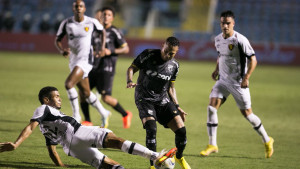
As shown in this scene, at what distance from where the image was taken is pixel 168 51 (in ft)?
21.2

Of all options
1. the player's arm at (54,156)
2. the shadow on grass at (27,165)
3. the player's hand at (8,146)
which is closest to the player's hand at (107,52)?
the shadow on grass at (27,165)

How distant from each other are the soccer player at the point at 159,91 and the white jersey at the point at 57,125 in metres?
1.01

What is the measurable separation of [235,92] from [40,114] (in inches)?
132

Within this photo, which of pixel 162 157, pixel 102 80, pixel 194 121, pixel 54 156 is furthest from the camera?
pixel 194 121

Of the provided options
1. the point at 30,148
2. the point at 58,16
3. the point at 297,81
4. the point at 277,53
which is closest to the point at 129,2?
the point at 58,16

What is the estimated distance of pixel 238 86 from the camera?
310 inches

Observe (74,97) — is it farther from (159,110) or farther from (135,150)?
(135,150)

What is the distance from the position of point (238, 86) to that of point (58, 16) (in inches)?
961

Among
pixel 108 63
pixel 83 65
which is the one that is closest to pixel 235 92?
pixel 83 65

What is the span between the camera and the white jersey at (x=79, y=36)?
30.0ft

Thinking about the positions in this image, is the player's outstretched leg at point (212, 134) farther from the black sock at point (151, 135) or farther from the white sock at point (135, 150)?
the white sock at point (135, 150)

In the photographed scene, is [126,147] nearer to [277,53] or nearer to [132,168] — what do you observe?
[132,168]

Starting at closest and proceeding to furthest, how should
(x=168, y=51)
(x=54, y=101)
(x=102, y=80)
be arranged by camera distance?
1. (x=54, y=101)
2. (x=168, y=51)
3. (x=102, y=80)

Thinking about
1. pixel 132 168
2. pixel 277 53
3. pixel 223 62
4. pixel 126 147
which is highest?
pixel 223 62
